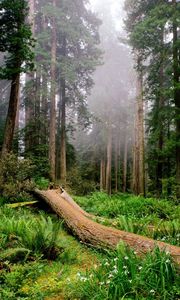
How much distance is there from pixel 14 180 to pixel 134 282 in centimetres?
823

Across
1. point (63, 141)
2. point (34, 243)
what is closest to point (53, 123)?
point (63, 141)

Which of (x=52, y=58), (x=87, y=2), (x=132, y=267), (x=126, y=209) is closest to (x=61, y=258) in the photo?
(x=132, y=267)

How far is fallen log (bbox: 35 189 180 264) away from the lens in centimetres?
489

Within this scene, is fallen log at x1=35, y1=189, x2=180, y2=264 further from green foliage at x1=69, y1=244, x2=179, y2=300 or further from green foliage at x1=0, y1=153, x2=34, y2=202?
green foliage at x1=0, y1=153, x2=34, y2=202

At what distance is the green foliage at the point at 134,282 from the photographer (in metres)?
3.71

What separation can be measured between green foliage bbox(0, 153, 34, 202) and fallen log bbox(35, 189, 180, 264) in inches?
81.7

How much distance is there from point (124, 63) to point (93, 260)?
36.1 metres

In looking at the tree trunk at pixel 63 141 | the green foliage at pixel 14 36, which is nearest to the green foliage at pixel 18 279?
the green foliage at pixel 14 36

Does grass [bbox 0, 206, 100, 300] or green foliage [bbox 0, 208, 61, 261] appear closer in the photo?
grass [bbox 0, 206, 100, 300]

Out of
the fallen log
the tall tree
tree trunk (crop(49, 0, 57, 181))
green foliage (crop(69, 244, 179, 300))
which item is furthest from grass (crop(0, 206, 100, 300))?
tree trunk (crop(49, 0, 57, 181))

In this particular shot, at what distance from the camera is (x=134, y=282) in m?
3.87

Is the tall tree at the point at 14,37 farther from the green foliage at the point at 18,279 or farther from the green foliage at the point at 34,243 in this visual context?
the green foliage at the point at 18,279

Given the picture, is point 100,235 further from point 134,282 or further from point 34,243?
point 134,282

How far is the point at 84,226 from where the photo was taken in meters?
6.83
